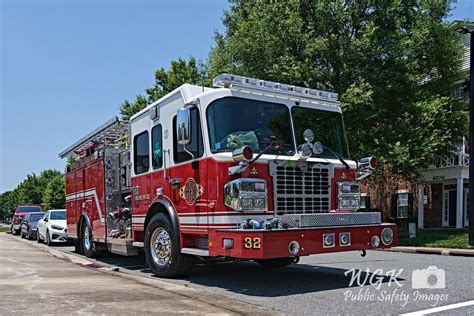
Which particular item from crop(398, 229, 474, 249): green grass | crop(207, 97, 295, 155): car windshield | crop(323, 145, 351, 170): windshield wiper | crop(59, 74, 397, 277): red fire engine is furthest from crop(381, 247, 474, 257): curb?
crop(207, 97, 295, 155): car windshield

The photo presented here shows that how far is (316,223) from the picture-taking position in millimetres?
7145

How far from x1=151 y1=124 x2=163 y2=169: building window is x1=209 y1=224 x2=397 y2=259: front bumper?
2169mm

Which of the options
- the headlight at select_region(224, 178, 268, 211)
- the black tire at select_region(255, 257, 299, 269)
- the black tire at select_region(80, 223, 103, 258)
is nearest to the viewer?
the headlight at select_region(224, 178, 268, 211)

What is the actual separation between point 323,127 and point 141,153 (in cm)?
345

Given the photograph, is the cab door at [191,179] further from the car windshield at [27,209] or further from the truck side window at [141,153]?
the car windshield at [27,209]

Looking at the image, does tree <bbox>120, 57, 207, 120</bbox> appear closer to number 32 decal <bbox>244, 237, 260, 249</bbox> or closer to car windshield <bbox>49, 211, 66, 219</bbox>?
car windshield <bbox>49, 211, 66, 219</bbox>

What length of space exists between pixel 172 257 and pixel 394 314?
3.72m

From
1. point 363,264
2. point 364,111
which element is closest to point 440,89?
point 364,111

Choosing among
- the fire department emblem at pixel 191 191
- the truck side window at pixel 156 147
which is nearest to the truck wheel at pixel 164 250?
the fire department emblem at pixel 191 191

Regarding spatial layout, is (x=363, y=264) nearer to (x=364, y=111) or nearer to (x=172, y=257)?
(x=172, y=257)

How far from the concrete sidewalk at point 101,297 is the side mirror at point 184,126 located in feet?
6.95

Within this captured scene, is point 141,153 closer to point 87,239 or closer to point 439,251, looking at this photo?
point 87,239

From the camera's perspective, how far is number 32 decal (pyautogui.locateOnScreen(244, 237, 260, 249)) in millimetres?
6562

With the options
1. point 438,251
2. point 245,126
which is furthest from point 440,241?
point 245,126
